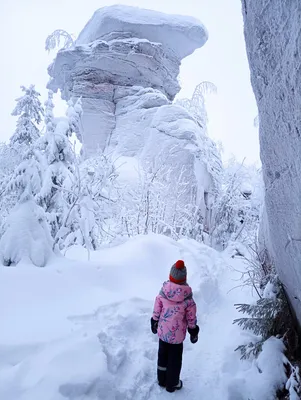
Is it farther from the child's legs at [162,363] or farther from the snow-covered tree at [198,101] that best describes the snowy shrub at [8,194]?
the snow-covered tree at [198,101]

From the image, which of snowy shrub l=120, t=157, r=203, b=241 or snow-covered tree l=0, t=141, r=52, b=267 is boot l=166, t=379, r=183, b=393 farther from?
snowy shrub l=120, t=157, r=203, b=241

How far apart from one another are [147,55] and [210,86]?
553 cm

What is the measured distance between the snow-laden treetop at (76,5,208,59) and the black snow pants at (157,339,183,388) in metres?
20.2

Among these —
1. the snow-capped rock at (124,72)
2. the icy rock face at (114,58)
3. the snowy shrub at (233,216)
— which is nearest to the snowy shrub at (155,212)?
the snowy shrub at (233,216)

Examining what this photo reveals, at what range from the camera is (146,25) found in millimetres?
19000

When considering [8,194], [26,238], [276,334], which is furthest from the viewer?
[8,194]

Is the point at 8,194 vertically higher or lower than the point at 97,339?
Answer: higher

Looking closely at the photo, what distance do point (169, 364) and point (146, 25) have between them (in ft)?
67.1

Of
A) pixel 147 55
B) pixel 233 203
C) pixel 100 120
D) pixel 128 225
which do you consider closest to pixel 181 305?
pixel 128 225

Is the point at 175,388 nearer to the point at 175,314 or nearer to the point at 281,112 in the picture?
the point at 175,314

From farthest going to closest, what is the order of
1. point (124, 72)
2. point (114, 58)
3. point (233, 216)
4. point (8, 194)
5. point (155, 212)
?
point (124, 72) → point (114, 58) → point (233, 216) → point (155, 212) → point (8, 194)

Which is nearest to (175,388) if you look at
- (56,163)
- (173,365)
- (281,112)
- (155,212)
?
(173,365)

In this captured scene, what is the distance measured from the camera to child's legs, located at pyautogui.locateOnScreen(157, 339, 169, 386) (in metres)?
3.27

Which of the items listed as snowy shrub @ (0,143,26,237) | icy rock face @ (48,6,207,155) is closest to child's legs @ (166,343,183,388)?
snowy shrub @ (0,143,26,237)
